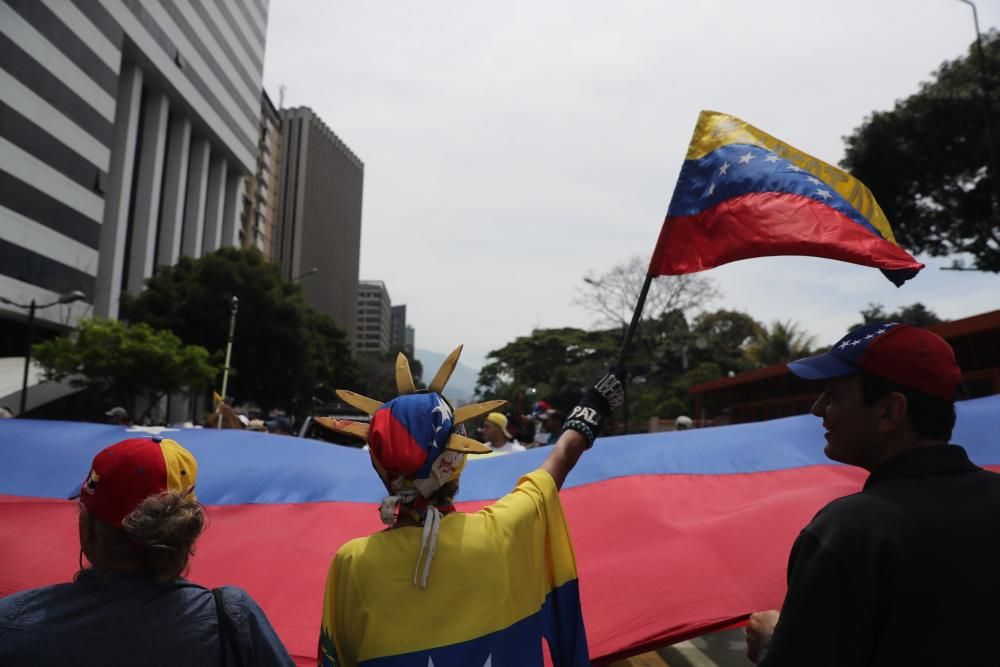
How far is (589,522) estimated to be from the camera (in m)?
4.00

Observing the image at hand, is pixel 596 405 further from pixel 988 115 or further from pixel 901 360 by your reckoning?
pixel 988 115

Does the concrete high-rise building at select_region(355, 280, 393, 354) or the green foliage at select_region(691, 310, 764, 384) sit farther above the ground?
the concrete high-rise building at select_region(355, 280, 393, 354)

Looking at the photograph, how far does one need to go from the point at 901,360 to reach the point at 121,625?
1.91 metres

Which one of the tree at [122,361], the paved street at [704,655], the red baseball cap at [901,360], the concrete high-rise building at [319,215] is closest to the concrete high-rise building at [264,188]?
the concrete high-rise building at [319,215]

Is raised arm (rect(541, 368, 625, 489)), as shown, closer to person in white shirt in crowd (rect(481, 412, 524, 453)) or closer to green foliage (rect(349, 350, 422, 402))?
person in white shirt in crowd (rect(481, 412, 524, 453))

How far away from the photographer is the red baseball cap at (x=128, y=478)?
1828 mm

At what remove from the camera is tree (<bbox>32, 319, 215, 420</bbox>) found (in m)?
26.5

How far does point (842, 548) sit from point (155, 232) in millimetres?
50817

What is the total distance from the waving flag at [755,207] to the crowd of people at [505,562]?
1324 mm

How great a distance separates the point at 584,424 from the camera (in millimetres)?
2404

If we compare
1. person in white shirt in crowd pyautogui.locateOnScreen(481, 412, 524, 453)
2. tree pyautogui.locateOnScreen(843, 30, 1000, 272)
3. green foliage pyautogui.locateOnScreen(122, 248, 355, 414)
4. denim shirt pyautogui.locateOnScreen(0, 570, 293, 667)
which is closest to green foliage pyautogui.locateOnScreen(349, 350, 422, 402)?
green foliage pyautogui.locateOnScreen(122, 248, 355, 414)

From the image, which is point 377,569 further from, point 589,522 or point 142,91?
point 142,91

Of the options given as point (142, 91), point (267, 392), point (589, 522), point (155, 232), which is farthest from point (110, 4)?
point (589, 522)

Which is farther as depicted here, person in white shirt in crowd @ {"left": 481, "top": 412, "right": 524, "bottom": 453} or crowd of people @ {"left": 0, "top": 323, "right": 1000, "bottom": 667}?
person in white shirt in crowd @ {"left": 481, "top": 412, "right": 524, "bottom": 453}
